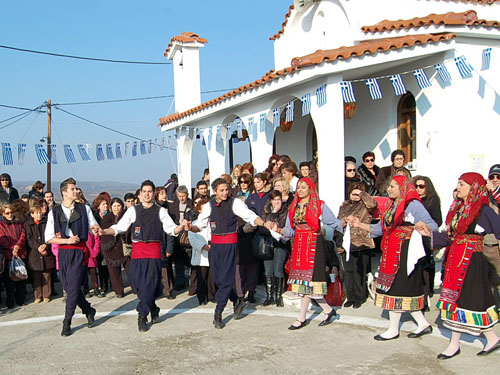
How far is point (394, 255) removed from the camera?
5.74 metres

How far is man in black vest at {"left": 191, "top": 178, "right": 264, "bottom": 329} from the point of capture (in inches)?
262

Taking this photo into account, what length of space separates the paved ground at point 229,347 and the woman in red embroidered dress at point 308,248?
18.6 inches

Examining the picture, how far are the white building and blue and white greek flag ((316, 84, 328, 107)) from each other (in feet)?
0.18

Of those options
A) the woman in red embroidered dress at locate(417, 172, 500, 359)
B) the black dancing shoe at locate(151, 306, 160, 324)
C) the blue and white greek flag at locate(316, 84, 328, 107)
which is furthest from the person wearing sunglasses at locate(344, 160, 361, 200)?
the black dancing shoe at locate(151, 306, 160, 324)

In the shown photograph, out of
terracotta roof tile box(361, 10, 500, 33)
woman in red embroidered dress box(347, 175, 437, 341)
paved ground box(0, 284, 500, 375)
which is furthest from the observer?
terracotta roof tile box(361, 10, 500, 33)

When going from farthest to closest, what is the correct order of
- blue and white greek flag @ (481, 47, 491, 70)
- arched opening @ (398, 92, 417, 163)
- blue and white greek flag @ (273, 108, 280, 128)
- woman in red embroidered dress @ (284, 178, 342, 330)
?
blue and white greek flag @ (273, 108, 280, 128), arched opening @ (398, 92, 417, 163), blue and white greek flag @ (481, 47, 491, 70), woman in red embroidered dress @ (284, 178, 342, 330)

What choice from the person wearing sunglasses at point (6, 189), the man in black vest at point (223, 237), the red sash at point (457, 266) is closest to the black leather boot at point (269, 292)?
the man in black vest at point (223, 237)

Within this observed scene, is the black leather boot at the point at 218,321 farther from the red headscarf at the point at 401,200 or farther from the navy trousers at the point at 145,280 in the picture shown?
the red headscarf at the point at 401,200

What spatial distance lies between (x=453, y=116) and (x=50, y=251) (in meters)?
6.89

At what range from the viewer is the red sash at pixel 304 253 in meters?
6.34

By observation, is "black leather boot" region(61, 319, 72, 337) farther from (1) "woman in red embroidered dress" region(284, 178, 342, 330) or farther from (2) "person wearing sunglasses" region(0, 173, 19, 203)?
(2) "person wearing sunglasses" region(0, 173, 19, 203)

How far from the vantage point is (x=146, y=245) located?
6.75 m

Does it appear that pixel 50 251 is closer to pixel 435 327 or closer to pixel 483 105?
pixel 435 327

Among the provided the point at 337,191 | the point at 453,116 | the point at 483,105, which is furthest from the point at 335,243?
the point at 483,105
